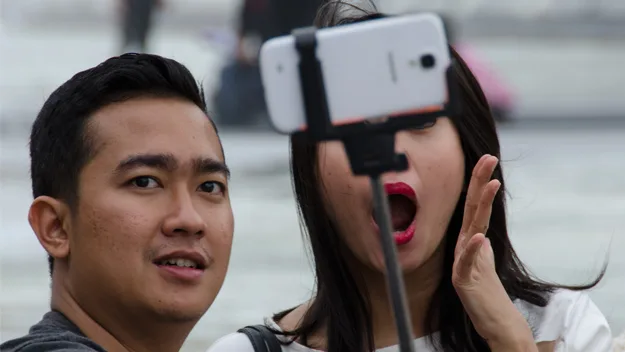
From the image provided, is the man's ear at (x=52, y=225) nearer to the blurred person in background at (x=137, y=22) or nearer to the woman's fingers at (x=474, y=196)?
the woman's fingers at (x=474, y=196)

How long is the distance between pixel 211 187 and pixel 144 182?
0.51 ft

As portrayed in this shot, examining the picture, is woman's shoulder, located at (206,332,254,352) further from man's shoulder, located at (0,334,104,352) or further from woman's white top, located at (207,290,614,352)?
man's shoulder, located at (0,334,104,352)

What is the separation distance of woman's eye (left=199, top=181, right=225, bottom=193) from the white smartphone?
2.91 feet

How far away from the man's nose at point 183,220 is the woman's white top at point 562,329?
1.48 ft

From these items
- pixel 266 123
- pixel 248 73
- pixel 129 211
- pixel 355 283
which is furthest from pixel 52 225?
pixel 266 123

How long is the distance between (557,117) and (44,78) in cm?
704

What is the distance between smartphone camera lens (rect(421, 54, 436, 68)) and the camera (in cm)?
193

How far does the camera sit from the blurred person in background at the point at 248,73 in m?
15.3

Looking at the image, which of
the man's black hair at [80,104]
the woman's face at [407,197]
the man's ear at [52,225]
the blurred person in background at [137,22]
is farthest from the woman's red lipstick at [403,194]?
the blurred person in background at [137,22]

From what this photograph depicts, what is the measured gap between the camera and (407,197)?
3111 mm

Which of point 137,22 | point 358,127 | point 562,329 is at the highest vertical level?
point 137,22

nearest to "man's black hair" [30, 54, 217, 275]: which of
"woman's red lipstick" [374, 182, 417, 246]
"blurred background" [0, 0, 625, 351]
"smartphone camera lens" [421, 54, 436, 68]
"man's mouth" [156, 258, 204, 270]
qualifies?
"man's mouth" [156, 258, 204, 270]

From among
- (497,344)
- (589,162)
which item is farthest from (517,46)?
(497,344)

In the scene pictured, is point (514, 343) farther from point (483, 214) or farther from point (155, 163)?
point (155, 163)
